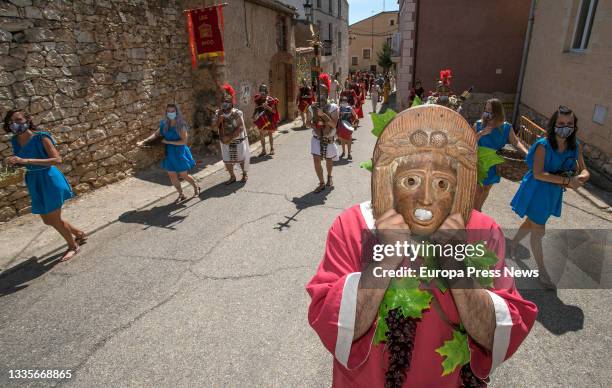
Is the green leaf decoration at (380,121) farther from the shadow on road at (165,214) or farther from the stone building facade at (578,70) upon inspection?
the stone building facade at (578,70)

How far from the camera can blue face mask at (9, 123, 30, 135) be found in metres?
4.25

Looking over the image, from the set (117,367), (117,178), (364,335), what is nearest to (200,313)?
(117,367)

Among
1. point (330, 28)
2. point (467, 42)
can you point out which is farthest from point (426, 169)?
point (330, 28)

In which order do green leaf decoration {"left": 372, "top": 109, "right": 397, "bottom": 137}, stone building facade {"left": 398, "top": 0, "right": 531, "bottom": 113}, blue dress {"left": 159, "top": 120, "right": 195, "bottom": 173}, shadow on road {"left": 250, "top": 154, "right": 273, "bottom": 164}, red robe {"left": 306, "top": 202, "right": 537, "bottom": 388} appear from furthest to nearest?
stone building facade {"left": 398, "top": 0, "right": 531, "bottom": 113}, shadow on road {"left": 250, "top": 154, "right": 273, "bottom": 164}, blue dress {"left": 159, "top": 120, "right": 195, "bottom": 173}, green leaf decoration {"left": 372, "top": 109, "right": 397, "bottom": 137}, red robe {"left": 306, "top": 202, "right": 537, "bottom": 388}

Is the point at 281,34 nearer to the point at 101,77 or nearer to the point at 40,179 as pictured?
the point at 101,77

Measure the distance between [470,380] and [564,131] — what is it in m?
3.15

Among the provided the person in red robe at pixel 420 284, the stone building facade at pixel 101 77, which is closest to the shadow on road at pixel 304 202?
the stone building facade at pixel 101 77

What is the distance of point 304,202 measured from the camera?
664 cm

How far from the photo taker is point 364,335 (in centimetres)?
141

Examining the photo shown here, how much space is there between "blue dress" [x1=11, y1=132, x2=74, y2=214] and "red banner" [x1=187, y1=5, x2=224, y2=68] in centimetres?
520

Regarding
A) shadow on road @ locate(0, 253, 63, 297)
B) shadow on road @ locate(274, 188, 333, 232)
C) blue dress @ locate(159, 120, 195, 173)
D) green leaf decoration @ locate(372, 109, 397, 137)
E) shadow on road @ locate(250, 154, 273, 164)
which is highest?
green leaf decoration @ locate(372, 109, 397, 137)

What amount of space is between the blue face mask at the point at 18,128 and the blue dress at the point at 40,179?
0.11 m

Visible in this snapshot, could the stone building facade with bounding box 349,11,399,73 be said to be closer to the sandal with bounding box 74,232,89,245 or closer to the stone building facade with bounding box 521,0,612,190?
the stone building facade with bounding box 521,0,612,190

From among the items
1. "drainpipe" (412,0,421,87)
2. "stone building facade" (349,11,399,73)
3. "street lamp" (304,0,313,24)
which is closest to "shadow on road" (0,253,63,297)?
"street lamp" (304,0,313,24)
